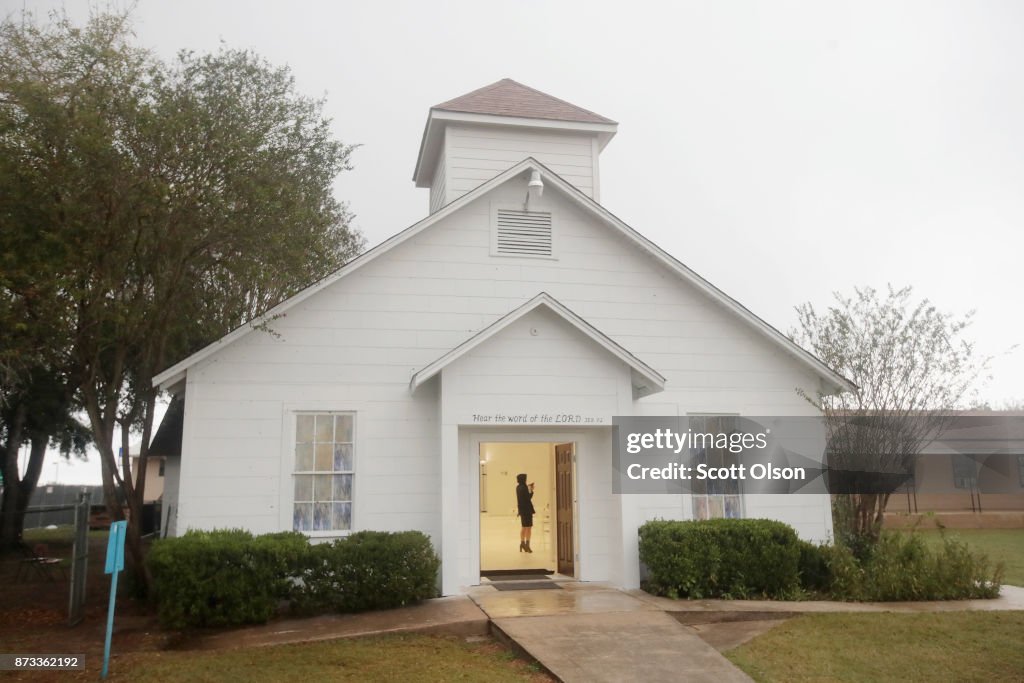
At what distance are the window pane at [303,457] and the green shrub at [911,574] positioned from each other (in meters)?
8.46

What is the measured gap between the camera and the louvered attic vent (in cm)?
1466

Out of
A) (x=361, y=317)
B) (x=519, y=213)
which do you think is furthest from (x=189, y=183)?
(x=519, y=213)

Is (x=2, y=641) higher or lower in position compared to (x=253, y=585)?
lower

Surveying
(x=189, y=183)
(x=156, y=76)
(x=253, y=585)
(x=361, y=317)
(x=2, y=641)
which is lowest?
(x=2, y=641)

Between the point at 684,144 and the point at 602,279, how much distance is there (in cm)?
1896

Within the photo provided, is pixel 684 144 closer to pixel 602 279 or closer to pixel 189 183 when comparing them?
pixel 602 279

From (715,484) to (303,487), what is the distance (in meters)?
7.13

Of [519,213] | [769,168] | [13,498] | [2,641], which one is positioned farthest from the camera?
[769,168]

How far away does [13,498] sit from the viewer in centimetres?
2341

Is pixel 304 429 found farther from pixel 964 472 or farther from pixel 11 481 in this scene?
pixel 964 472

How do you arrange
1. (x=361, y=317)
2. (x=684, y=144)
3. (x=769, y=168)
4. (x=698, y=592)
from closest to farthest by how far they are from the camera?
(x=698, y=592)
(x=361, y=317)
(x=769, y=168)
(x=684, y=144)

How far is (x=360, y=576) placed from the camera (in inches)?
441

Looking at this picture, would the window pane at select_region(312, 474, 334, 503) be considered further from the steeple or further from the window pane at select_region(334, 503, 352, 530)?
the steeple

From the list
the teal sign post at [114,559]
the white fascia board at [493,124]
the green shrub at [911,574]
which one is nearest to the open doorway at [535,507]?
the green shrub at [911,574]
